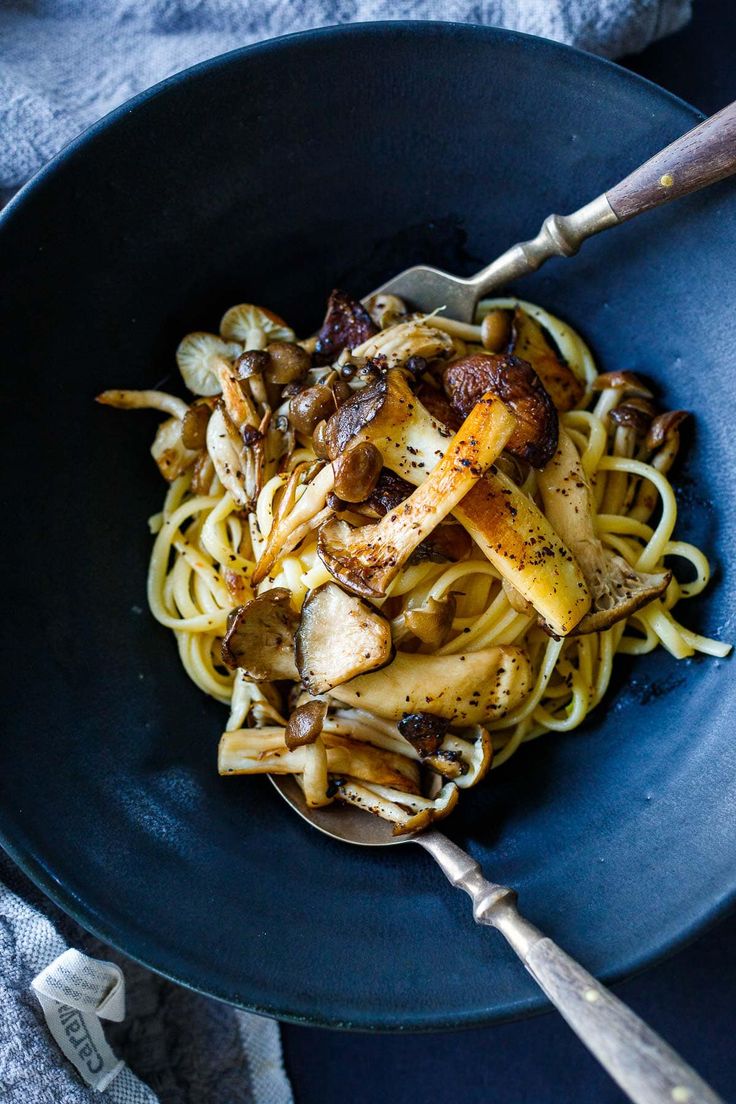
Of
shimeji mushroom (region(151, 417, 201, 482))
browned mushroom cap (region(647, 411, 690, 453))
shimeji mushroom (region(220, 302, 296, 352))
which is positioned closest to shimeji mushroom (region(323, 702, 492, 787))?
shimeji mushroom (region(151, 417, 201, 482))

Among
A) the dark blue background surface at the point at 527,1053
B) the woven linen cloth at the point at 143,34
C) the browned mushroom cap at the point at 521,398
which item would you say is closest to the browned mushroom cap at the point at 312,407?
the browned mushroom cap at the point at 521,398

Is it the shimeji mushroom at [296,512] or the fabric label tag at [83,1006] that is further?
the fabric label tag at [83,1006]

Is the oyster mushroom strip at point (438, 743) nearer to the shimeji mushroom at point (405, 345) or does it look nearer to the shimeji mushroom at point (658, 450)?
the shimeji mushroom at point (658, 450)

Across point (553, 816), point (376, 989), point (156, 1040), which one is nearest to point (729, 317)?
point (553, 816)

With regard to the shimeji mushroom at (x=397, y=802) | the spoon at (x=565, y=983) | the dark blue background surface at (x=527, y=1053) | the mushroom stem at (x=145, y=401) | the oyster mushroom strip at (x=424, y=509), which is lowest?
the dark blue background surface at (x=527, y=1053)

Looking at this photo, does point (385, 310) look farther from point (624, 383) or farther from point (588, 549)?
point (588, 549)

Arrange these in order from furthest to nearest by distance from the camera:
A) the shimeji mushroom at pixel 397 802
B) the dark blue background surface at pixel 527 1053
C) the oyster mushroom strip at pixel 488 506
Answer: the dark blue background surface at pixel 527 1053
the shimeji mushroom at pixel 397 802
the oyster mushroom strip at pixel 488 506

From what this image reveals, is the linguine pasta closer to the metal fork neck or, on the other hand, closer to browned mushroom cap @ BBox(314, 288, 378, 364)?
browned mushroom cap @ BBox(314, 288, 378, 364)
